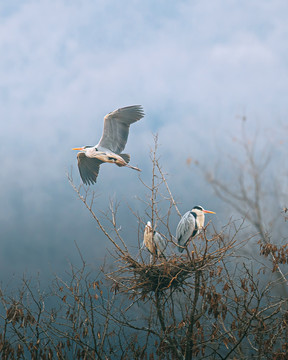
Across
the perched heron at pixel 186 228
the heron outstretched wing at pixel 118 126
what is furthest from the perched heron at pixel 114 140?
the perched heron at pixel 186 228

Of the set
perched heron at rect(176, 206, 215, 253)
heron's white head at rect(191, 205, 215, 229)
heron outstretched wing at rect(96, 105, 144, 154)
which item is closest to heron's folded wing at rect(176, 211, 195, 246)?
perched heron at rect(176, 206, 215, 253)

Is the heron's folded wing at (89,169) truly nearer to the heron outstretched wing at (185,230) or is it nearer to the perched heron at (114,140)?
the perched heron at (114,140)

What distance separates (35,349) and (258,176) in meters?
7.50

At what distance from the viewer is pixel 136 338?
22.2 feet

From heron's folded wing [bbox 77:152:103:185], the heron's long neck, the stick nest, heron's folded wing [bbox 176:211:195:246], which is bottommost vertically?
the stick nest

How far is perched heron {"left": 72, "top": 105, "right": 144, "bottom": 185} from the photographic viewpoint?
8.49m

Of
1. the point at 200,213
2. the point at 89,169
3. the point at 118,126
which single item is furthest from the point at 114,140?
the point at 200,213

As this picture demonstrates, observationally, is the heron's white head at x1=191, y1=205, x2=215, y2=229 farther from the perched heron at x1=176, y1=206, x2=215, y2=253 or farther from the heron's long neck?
the perched heron at x1=176, y1=206, x2=215, y2=253

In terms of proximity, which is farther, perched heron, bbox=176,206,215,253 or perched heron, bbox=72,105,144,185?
perched heron, bbox=72,105,144,185

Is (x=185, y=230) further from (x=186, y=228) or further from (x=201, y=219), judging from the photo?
(x=201, y=219)

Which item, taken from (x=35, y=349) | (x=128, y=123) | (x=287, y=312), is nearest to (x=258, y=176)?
(x=128, y=123)

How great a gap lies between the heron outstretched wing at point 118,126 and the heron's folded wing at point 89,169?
0.47 metres

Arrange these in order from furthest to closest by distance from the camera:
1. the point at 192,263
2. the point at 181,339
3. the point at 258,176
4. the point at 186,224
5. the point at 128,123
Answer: the point at 258,176 → the point at 128,123 → the point at 186,224 → the point at 181,339 → the point at 192,263

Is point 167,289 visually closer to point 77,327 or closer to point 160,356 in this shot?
point 160,356
